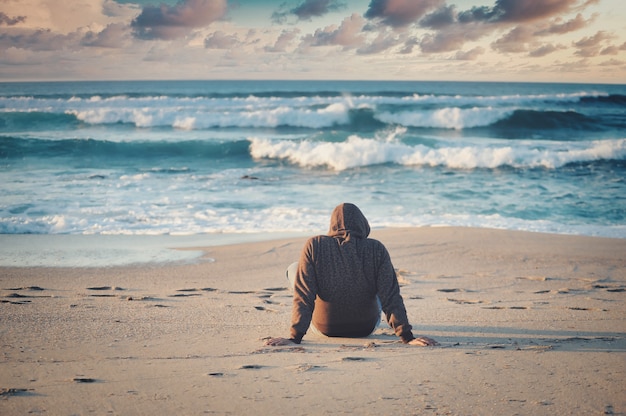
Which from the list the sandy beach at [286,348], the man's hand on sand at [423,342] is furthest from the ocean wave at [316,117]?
the man's hand on sand at [423,342]

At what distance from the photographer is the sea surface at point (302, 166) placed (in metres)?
10.1

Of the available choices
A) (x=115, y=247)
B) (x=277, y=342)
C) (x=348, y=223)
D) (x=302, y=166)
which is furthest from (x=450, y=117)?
(x=277, y=342)

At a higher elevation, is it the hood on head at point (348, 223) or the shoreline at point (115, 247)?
the hood on head at point (348, 223)

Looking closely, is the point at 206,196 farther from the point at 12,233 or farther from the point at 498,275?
the point at 498,275

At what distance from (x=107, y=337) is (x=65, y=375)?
848 millimetres

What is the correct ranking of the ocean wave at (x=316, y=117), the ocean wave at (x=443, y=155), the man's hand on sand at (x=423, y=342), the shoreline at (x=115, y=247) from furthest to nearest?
the ocean wave at (x=316, y=117) → the ocean wave at (x=443, y=155) → the shoreline at (x=115, y=247) → the man's hand on sand at (x=423, y=342)

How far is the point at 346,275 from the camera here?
3752 millimetres

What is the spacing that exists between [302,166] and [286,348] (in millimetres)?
14065

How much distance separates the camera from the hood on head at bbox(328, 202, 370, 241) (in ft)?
12.1

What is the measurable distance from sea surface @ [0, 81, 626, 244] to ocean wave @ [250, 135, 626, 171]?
0.19 ft

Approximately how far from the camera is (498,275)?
6320 mm

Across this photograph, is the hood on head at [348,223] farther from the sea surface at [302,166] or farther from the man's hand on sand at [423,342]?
the sea surface at [302,166]

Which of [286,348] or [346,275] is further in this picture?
[346,275]

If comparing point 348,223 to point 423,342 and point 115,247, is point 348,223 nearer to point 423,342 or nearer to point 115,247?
point 423,342
